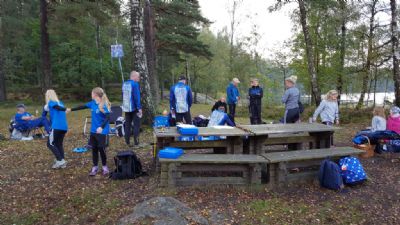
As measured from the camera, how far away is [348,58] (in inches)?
691

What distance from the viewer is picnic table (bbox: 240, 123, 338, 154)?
5863mm

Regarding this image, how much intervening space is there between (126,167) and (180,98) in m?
2.71

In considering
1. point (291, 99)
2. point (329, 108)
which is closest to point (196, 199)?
point (291, 99)

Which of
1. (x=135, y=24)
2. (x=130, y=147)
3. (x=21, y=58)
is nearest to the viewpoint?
(x=130, y=147)

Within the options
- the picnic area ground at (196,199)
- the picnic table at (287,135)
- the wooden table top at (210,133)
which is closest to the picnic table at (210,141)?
the wooden table top at (210,133)

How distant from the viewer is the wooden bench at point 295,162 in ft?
18.0

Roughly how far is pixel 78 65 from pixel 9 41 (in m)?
5.90

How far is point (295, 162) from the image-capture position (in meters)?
5.76

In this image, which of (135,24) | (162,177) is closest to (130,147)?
(162,177)

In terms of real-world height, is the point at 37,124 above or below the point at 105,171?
above

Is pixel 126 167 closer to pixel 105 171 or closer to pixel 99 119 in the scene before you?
pixel 105 171

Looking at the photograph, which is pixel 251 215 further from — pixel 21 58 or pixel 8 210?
pixel 21 58

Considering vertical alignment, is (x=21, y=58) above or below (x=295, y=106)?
above

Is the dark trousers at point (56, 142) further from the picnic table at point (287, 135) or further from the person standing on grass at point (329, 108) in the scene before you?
the person standing on grass at point (329, 108)
